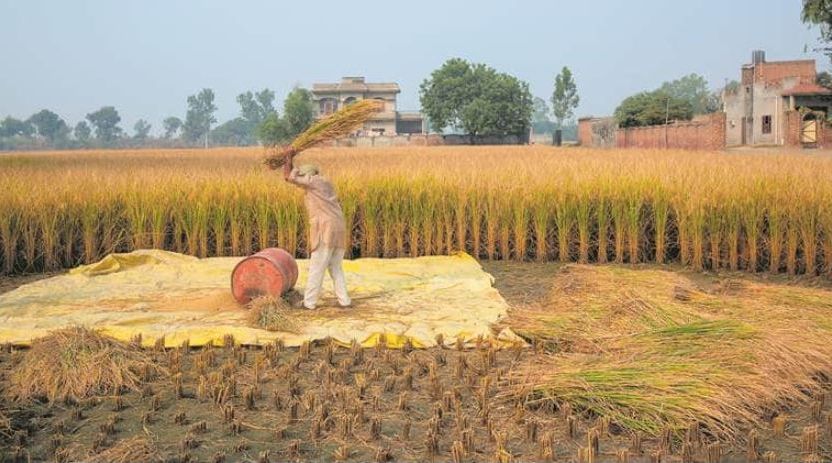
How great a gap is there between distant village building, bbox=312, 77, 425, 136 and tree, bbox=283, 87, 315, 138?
14890mm

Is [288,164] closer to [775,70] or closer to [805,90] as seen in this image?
[805,90]

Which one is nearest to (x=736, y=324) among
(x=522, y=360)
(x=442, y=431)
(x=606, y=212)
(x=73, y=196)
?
(x=522, y=360)

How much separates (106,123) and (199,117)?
44.3ft

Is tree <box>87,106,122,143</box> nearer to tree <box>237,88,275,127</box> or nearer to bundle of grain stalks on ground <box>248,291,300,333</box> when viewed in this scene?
tree <box>237,88,275,127</box>

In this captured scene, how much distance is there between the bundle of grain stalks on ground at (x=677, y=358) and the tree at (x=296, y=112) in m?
51.2

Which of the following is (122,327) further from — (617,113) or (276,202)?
(617,113)

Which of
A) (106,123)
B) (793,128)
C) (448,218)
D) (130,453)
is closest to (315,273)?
(130,453)

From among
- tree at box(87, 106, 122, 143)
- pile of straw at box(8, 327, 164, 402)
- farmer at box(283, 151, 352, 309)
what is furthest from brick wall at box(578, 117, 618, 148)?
tree at box(87, 106, 122, 143)

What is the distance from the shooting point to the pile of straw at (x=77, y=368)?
485 centimetres

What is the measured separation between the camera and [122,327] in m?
6.37

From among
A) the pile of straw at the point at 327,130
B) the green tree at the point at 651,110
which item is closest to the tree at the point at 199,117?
the green tree at the point at 651,110

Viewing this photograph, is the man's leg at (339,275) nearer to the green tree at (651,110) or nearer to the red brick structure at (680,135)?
the red brick structure at (680,135)

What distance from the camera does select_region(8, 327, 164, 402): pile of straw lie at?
4.85m

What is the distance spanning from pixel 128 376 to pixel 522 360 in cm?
260
